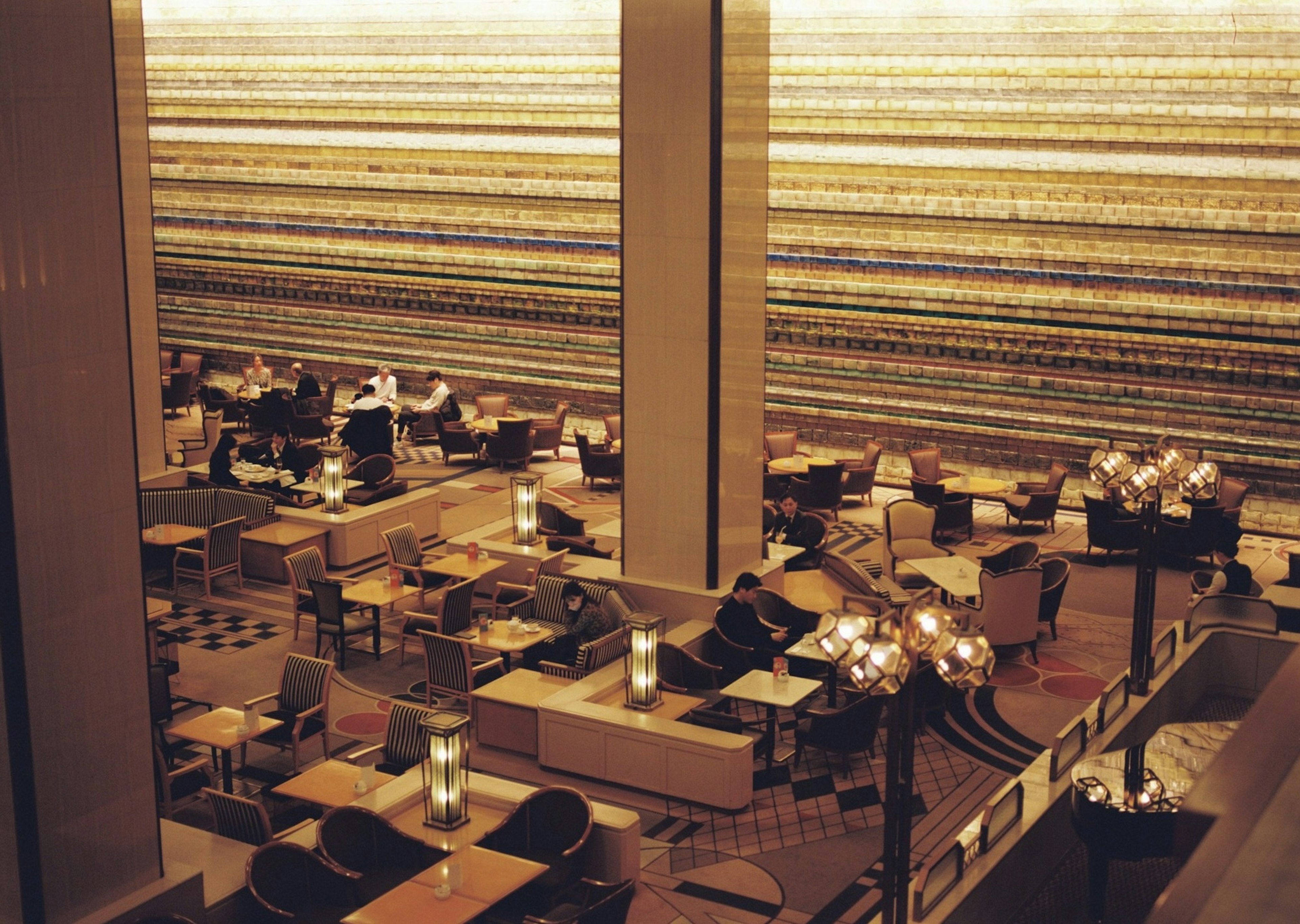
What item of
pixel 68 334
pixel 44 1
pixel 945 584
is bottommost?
pixel 945 584

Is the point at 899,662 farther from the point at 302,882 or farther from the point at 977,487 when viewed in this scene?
the point at 977,487

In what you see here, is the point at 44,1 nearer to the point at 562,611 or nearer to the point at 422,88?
the point at 562,611

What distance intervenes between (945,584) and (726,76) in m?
3.94

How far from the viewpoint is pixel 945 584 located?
10336 mm

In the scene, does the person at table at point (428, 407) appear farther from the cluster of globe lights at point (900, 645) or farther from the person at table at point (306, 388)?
the cluster of globe lights at point (900, 645)

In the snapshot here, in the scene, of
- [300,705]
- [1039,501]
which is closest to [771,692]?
[300,705]

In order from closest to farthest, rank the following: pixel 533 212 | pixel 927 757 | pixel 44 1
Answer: pixel 44 1
pixel 927 757
pixel 533 212

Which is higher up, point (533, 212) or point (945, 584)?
point (533, 212)

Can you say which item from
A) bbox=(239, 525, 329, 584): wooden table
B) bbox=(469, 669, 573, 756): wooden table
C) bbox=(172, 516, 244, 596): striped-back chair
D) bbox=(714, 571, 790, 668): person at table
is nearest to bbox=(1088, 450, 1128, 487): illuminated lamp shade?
bbox=(714, 571, 790, 668): person at table

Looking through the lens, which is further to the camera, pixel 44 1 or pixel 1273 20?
pixel 1273 20

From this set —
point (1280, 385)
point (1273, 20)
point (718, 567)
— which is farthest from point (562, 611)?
point (1273, 20)

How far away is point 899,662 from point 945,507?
8.39 m

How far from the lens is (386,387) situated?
55.5 ft

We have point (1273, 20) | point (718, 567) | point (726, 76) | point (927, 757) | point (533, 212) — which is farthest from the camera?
point (533, 212)
